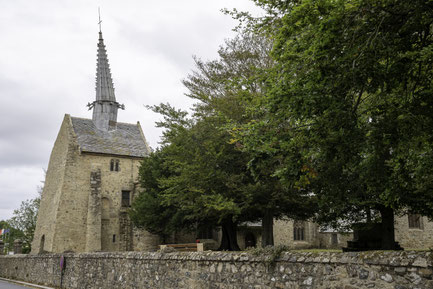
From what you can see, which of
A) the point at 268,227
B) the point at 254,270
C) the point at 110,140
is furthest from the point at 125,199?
the point at 254,270

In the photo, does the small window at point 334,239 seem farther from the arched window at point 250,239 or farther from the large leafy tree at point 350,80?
the large leafy tree at point 350,80

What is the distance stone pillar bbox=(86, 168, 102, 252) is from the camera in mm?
35469

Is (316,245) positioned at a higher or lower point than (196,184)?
lower

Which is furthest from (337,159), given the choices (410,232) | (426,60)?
(410,232)

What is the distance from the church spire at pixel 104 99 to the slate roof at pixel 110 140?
34.5 inches

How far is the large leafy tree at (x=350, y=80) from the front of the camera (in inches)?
243

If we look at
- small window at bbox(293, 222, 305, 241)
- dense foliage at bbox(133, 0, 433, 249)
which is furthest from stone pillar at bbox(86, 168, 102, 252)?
dense foliage at bbox(133, 0, 433, 249)

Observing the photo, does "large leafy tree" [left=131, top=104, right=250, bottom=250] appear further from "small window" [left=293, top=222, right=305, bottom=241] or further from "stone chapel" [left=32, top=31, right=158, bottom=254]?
"small window" [left=293, top=222, right=305, bottom=241]

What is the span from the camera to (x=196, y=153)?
18.0 m

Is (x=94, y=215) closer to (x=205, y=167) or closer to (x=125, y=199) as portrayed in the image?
(x=125, y=199)

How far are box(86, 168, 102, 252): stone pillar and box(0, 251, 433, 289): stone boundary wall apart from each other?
69.1 ft

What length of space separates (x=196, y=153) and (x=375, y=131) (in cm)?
1150

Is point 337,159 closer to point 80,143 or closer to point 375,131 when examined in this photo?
point 375,131

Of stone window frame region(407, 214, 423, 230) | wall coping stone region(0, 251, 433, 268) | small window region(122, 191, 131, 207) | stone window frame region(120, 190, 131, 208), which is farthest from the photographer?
small window region(122, 191, 131, 207)
